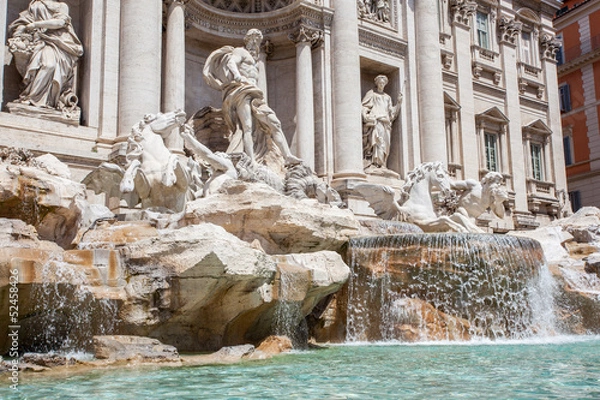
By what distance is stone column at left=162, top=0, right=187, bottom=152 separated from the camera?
15.1 metres

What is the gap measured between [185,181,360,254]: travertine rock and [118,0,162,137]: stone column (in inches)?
192

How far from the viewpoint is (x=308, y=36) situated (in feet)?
59.2

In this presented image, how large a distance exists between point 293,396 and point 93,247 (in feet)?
12.2

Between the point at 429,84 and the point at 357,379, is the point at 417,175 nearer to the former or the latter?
the point at 429,84

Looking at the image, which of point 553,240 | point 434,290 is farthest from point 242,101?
point 553,240

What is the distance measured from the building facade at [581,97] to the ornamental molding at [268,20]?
Result: 1733 centimetres

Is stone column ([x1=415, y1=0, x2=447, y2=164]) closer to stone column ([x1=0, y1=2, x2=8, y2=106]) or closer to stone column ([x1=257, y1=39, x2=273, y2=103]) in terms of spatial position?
stone column ([x1=257, y1=39, x2=273, y2=103])

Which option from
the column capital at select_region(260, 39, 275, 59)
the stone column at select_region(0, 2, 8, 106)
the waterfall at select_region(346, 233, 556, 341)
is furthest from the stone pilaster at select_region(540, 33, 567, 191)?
the stone column at select_region(0, 2, 8, 106)

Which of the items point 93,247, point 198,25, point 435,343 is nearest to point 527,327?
point 435,343

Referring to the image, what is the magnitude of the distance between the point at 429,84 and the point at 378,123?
2.34 m

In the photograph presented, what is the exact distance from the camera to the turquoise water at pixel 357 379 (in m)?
4.71

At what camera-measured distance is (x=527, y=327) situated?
1039 centimetres

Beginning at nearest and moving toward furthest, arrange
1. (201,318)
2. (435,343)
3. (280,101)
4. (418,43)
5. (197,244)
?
1. (197,244)
2. (201,318)
3. (435,343)
4. (280,101)
5. (418,43)

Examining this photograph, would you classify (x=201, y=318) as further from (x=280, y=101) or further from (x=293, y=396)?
(x=280, y=101)
